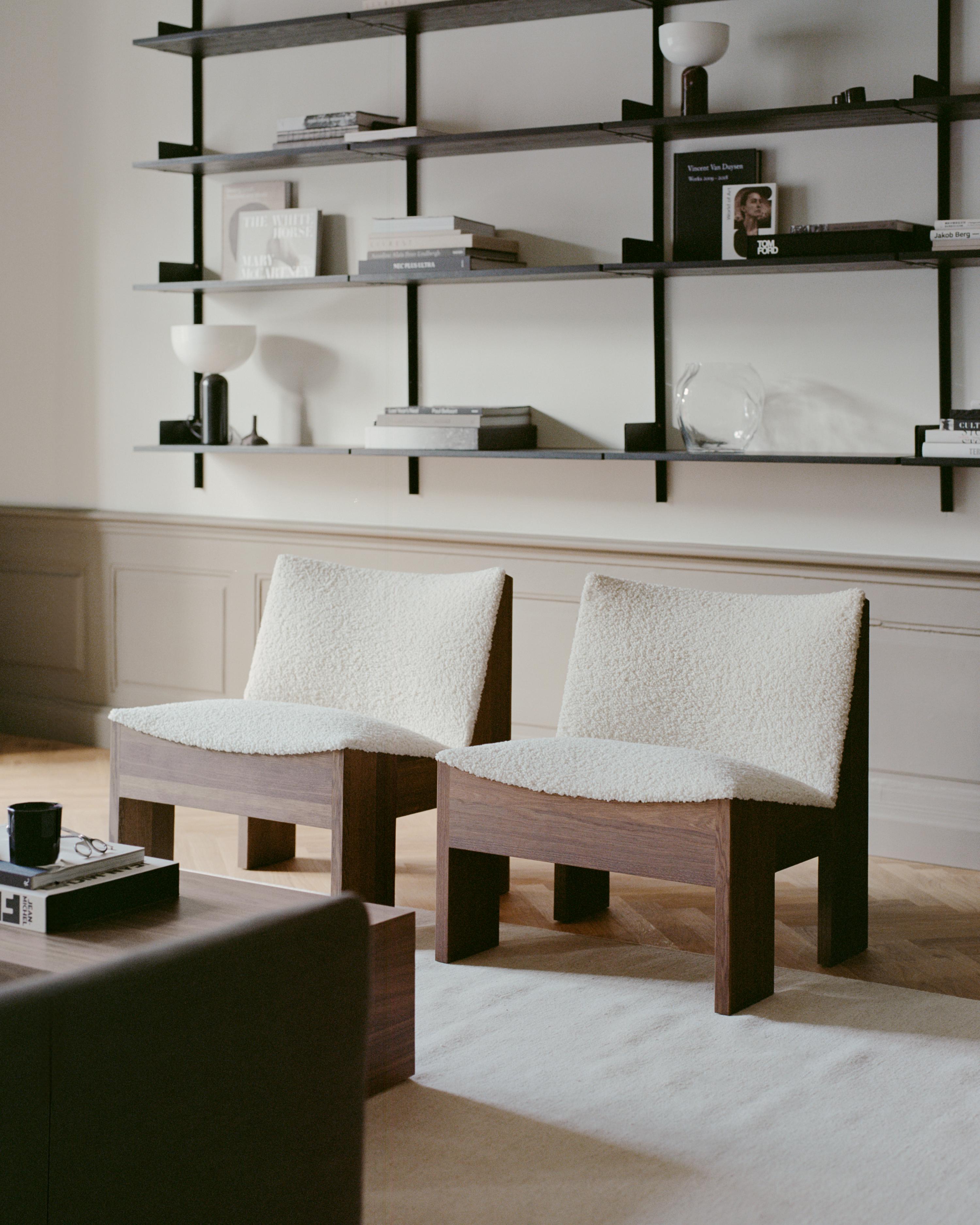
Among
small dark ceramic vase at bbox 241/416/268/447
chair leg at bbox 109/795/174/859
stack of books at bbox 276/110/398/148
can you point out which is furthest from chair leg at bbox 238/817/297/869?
stack of books at bbox 276/110/398/148

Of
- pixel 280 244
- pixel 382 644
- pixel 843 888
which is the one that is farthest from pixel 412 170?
pixel 843 888

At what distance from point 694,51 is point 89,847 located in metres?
2.48

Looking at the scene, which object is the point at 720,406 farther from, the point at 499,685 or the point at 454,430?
the point at 499,685

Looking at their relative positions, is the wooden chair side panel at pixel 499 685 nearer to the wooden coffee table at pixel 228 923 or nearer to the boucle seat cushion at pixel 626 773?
the boucle seat cushion at pixel 626 773

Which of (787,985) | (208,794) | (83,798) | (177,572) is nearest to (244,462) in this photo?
(177,572)

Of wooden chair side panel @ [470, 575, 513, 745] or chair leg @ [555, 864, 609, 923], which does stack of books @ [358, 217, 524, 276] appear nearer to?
wooden chair side panel @ [470, 575, 513, 745]

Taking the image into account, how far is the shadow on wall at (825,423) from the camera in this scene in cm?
356

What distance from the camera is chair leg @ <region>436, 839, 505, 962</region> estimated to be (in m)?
2.69

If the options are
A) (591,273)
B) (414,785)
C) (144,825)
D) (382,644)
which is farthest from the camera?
(591,273)

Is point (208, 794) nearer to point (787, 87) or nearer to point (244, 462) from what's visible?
point (244, 462)

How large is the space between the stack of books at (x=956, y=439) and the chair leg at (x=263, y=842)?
67.0 inches

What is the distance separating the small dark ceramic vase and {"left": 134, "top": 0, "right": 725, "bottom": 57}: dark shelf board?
110 cm

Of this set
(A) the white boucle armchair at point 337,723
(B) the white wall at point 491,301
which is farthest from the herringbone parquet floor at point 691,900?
(B) the white wall at point 491,301

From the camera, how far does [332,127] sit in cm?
407
